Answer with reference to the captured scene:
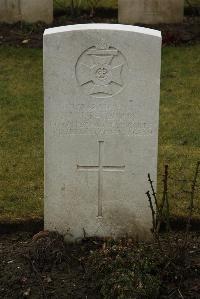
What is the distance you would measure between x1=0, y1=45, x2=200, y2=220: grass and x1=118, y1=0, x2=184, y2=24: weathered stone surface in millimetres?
915

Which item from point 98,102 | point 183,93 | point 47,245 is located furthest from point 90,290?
point 183,93

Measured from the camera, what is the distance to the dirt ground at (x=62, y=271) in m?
4.86

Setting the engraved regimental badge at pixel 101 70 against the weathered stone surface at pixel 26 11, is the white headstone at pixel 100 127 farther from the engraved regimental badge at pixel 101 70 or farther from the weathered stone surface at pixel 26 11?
the weathered stone surface at pixel 26 11

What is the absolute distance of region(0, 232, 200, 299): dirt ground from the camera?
4.86 metres

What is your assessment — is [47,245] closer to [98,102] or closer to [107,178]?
[107,178]

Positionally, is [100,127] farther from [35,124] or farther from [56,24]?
[56,24]

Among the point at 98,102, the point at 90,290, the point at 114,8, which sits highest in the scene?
the point at 114,8

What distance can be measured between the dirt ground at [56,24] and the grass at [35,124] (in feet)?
0.74

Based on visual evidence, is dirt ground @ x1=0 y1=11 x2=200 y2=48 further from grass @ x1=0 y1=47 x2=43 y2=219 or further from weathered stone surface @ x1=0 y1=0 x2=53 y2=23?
grass @ x1=0 y1=47 x2=43 y2=219

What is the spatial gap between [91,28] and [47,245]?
1.49 metres

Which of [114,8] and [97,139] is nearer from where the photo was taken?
[97,139]

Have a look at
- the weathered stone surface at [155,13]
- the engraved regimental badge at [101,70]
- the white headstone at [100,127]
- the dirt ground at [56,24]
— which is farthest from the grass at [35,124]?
the engraved regimental badge at [101,70]

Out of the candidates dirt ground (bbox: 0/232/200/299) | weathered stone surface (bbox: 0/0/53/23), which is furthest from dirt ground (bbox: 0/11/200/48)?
dirt ground (bbox: 0/232/200/299)

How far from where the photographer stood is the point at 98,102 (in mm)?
5215
